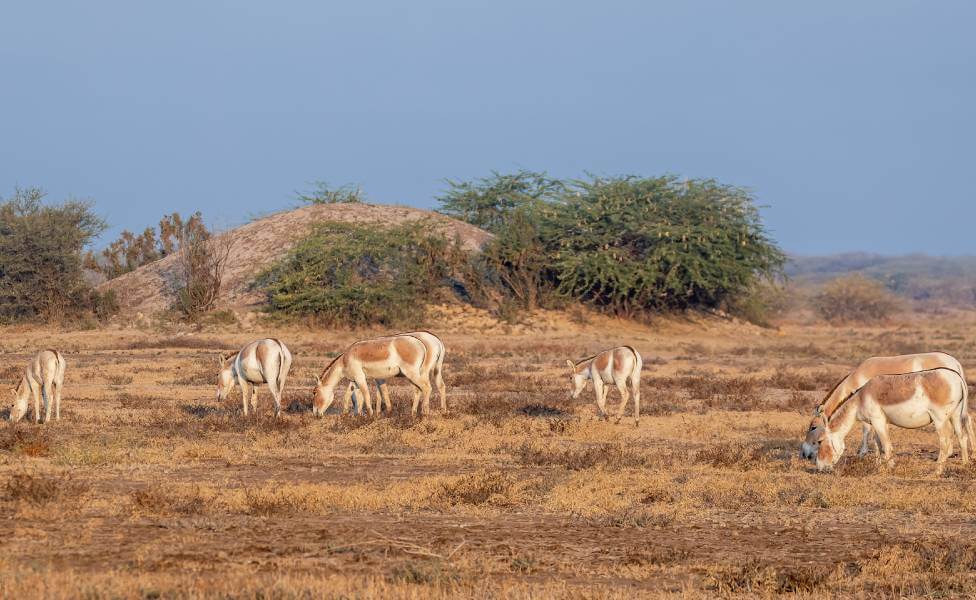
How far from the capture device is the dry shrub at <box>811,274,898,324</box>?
68188 millimetres

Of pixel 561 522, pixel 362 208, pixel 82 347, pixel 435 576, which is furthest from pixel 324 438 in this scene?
pixel 362 208

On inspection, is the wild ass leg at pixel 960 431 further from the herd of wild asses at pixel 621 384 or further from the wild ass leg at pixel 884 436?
the wild ass leg at pixel 884 436

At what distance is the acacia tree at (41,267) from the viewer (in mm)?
44406

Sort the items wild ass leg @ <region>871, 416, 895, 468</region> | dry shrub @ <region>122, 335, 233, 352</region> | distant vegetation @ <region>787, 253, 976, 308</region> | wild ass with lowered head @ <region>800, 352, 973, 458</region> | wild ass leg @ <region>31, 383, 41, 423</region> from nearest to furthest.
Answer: wild ass leg @ <region>871, 416, 895, 468</region>, wild ass with lowered head @ <region>800, 352, 973, 458</region>, wild ass leg @ <region>31, 383, 41, 423</region>, dry shrub @ <region>122, 335, 233, 352</region>, distant vegetation @ <region>787, 253, 976, 308</region>

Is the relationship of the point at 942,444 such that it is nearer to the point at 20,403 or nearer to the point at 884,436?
the point at 884,436

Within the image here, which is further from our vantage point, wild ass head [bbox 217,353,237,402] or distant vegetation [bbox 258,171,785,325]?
distant vegetation [bbox 258,171,785,325]

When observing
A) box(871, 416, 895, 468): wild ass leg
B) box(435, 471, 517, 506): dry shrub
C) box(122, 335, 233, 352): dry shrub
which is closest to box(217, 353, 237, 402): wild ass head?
box(435, 471, 517, 506): dry shrub

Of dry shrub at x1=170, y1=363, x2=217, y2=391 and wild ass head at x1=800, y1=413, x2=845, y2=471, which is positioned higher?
dry shrub at x1=170, y1=363, x2=217, y2=391

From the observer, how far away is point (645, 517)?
10758 mm

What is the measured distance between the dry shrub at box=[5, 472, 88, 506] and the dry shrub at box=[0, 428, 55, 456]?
2.59 meters

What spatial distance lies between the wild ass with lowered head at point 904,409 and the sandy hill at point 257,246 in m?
32.7

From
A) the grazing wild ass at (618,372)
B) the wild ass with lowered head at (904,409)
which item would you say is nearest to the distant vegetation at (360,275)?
the grazing wild ass at (618,372)

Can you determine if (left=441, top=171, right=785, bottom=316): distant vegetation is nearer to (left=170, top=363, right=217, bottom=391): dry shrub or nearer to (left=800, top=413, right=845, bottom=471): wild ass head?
(left=170, top=363, right=217, bottom=391): dry shrub

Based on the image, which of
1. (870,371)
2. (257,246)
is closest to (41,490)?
(870,371)
